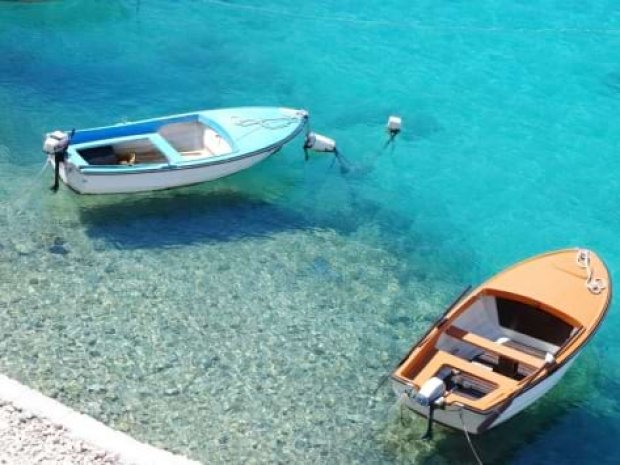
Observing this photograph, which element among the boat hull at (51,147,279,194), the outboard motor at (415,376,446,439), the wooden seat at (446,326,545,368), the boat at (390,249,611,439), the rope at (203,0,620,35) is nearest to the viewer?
→ the outboard motor at (415,376,446,439)

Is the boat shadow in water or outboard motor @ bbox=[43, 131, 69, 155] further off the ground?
outboard motor @ bbox=[43, 131, 69, 155]

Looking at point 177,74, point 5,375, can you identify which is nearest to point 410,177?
point 177,74

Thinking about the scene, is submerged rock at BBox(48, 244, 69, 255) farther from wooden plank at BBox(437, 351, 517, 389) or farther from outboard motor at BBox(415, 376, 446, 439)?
outboard motor at BBox(415, 376, 446, 439)

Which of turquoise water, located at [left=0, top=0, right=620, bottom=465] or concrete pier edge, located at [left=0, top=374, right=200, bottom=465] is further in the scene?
turquoise water, located at [left=0, top=0, right=620, bottom=465]

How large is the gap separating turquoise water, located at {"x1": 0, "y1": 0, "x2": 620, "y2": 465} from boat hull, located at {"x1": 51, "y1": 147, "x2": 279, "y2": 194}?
20.7 inches

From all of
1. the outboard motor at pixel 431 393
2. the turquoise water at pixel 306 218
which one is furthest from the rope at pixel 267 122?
the outboard motor at pixel 431 393

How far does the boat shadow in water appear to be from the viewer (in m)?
15.5

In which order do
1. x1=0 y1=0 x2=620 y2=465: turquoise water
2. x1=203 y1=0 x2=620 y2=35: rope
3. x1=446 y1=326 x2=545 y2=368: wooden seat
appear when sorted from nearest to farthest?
x1=446 y1=326 x2=545 y2=368: wooden seat < x1=0 y1=0 x2=620 y2=465: turquoise water < x1=203 y1=0 x2=620 y2=35: rope

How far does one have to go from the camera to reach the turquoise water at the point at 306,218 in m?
12.1

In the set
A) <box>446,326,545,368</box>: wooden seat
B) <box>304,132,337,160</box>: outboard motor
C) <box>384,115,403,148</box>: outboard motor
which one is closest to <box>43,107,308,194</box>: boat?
<box>304,132,337,160</box>: outboard motor

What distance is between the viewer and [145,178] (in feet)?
51.2

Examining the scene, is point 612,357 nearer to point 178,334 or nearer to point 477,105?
point 178,334

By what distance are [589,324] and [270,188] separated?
23.0 feet

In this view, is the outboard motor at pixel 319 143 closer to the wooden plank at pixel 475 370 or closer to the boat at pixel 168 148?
the boat at pixel 168 148
